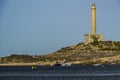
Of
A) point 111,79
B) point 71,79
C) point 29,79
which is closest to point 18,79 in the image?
point 29,79

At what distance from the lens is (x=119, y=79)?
312 ft

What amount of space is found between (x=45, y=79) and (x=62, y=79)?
8.78ft

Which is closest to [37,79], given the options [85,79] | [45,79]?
[45,79]

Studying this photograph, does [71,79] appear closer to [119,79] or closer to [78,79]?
[78,79]

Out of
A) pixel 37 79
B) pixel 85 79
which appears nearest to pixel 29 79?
pixel 37 79

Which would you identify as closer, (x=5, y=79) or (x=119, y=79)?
(x=119, y=79)

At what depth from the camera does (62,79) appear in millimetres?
101625

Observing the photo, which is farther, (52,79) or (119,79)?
(52,79)

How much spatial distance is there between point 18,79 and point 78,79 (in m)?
9.54

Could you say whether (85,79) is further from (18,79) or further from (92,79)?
(18,79)

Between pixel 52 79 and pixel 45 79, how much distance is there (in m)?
1.09

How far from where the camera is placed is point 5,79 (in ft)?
339

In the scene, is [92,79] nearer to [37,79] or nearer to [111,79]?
[111,79]

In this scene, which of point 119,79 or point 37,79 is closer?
point 119,79
